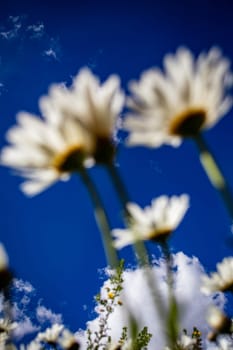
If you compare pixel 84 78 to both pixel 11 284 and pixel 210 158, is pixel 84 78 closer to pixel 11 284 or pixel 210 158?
pixel 210 158

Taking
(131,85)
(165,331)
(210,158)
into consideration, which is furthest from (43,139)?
(165,331)

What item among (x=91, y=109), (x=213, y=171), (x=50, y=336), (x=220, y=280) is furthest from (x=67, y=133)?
(x=50, y=336)

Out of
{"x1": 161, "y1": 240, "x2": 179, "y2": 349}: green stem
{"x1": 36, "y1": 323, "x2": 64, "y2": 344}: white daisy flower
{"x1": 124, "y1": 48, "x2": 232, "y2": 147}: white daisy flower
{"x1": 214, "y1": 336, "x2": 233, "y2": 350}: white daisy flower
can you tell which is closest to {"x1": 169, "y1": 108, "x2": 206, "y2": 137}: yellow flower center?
{"x1": 124, "y1": 48, "x2": 232, "y2": 147}: white daisy flower

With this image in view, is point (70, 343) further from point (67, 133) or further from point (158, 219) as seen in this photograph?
point (67, 133)

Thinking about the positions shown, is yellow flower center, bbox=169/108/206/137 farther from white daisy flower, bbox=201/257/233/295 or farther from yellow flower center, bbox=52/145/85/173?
white daisy flower, bbox=201/257/233/295

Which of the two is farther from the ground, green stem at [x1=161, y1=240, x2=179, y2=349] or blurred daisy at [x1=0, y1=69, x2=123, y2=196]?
blurred daisy at [x1=0, y1=69, x2=123, y2=196]

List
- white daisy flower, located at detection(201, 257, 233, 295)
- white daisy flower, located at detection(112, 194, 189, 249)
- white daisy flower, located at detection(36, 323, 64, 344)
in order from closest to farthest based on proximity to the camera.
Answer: white daisy flower, located at detection(112, 194, 189, 249) → white daisy flower, located at detection(201, 257, 233, 295) → white daisy flower, located at detection(36, 323, 64, 344)
